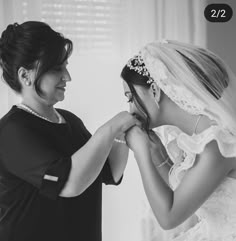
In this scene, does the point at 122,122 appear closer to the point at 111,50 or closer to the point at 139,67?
the point at 139,67

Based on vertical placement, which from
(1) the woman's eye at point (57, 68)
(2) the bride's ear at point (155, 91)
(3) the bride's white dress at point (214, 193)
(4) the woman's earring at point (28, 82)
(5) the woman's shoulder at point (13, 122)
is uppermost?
(1) the woman's eye at point (57, 68)

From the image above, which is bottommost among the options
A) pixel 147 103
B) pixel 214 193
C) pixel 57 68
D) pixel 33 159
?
pixel 214 193

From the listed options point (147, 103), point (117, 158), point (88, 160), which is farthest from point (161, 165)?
point (88, 160)

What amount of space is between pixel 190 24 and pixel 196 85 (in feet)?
4.79

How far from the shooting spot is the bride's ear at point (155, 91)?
1.31 m

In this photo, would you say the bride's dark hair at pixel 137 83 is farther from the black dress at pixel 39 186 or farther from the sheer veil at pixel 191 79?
the black dress at pixel 39 186

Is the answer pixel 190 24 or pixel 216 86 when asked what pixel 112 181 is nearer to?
pixel 216 86

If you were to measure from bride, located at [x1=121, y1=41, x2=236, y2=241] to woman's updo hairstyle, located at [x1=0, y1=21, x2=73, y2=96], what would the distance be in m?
0.22

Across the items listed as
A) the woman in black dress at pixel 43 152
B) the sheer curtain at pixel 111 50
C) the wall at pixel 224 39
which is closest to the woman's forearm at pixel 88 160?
the woman in black dress at pixel 43 152

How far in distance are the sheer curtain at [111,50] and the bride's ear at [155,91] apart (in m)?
1.18

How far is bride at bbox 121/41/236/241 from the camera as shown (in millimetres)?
1196

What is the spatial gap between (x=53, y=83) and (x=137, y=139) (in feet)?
1.01

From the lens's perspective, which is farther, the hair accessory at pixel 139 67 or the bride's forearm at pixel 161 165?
the bride's forearm at pixel 161 165

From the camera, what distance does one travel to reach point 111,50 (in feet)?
8.27
